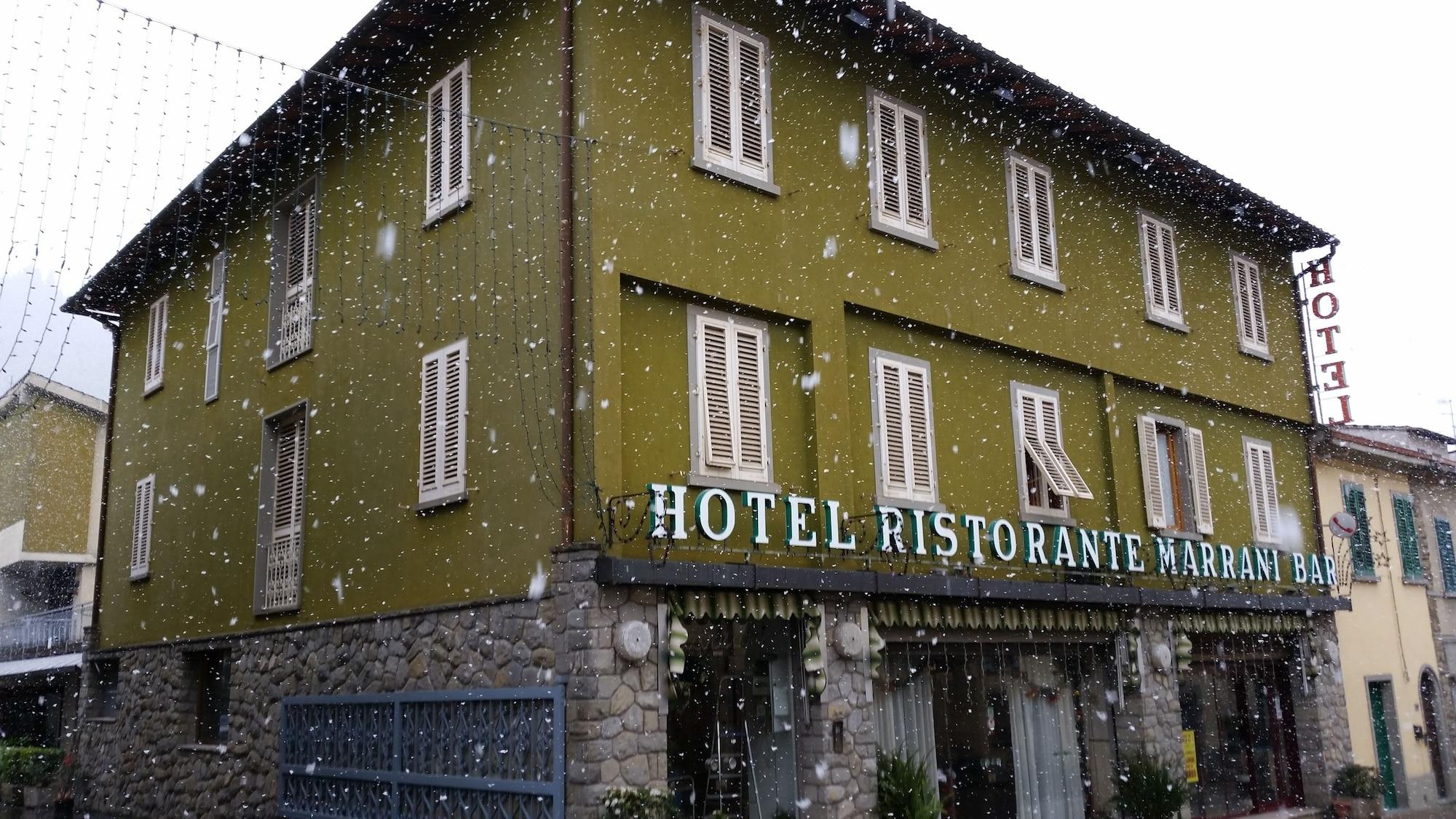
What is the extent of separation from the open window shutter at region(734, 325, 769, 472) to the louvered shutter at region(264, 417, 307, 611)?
5.75 metres

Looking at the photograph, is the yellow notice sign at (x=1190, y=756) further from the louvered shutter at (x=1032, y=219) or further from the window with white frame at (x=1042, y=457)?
the louvered shutter at (x=1032, y=219)

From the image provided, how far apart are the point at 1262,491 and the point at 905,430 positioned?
8.36 metres

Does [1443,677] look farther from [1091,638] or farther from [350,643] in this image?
[350,643]

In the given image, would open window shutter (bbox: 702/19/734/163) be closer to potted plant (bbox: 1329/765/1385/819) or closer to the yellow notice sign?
the yellow notice sign

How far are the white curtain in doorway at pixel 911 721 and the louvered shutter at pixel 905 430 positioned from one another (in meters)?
2.08

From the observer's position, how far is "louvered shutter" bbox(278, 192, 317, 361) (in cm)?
1538

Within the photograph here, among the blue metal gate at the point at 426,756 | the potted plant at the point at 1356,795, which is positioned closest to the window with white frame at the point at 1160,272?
the potted plant at the point at 1356,795

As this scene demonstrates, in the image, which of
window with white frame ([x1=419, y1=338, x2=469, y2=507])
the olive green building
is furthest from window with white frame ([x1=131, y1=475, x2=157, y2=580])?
window with white frame ([x1=419, y1=338, x2=469, y2=507])

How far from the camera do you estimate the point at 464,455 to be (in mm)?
12227

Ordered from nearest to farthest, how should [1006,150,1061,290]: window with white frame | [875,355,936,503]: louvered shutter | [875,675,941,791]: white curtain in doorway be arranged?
[875,675,941,791]: white curtain in doorway, [875,355,936,503]: louvered shutter, [1006,150,1061,290]: window with white frame

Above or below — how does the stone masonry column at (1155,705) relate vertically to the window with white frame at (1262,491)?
below

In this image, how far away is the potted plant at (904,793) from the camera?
40.3ft

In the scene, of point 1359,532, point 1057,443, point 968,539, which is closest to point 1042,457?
point 1057,443

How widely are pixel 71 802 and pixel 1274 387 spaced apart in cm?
1883
